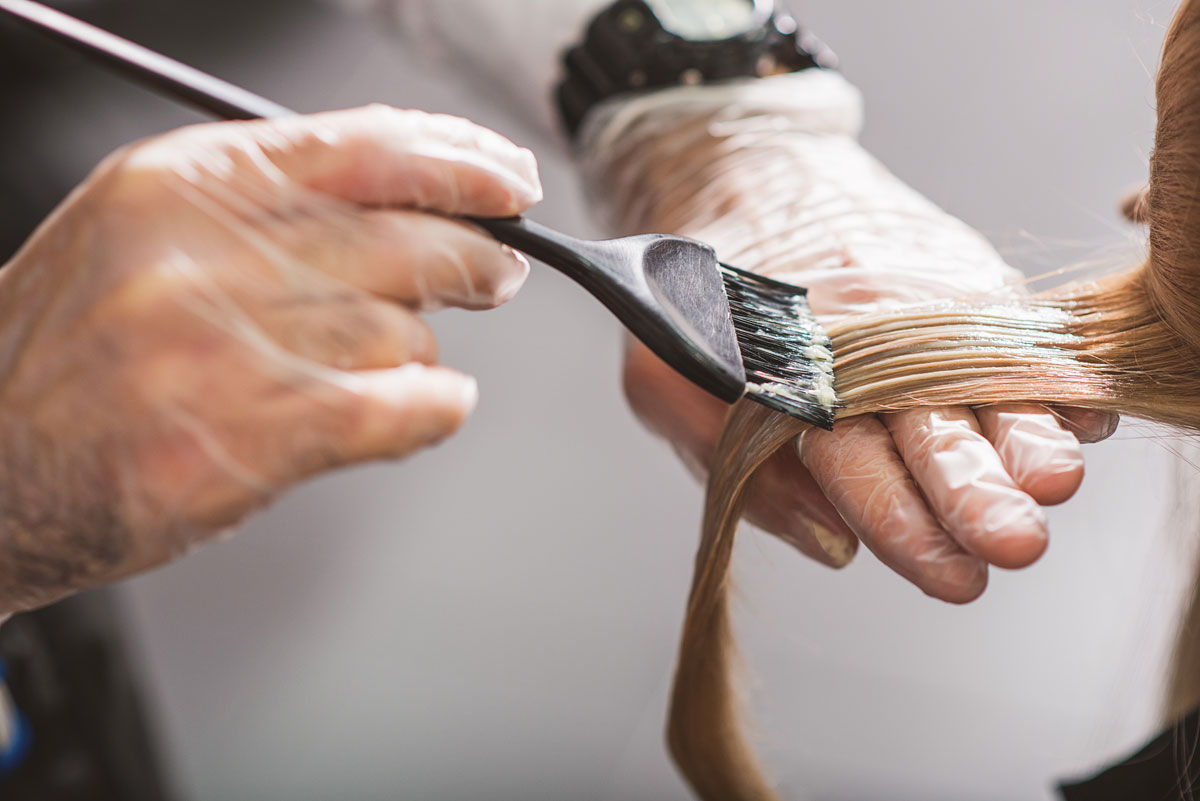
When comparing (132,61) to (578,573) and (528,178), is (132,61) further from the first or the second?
(578,573)

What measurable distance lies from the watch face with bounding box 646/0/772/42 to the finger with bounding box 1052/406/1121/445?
0.52 meters

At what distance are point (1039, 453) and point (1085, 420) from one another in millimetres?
64

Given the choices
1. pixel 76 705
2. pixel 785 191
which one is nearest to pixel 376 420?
pixel 785 191

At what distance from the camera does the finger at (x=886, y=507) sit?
0.46m

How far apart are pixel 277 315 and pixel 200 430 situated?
0.06 metres

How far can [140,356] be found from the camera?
38 cm

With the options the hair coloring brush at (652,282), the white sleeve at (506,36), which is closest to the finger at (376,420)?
the hair coloring brush at (652,282)

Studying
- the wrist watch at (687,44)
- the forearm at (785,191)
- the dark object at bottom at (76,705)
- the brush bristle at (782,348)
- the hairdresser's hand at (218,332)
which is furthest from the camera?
the dark object at bottom at (76,705)

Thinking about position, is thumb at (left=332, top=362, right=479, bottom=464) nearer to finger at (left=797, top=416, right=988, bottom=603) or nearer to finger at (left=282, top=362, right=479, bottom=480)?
finger at (left=282, top=362, right=479, bottom=480)

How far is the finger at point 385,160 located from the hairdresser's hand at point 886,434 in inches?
10.5

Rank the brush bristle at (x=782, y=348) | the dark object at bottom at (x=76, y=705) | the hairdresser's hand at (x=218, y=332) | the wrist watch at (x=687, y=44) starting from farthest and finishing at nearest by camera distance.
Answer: the dark object at bottom at (x=76, y=705) → the wrist watch at (x=687, y=44) → the brush bristle at (x=782, y=348) → the hairdresser's hand at (x=218, y=332)

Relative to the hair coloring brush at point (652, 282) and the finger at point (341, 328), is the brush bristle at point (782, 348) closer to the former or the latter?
the hair coloring brush at point (652, 282)

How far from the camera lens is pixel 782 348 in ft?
1.72

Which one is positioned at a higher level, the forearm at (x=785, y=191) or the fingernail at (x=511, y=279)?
the fingernail at (x=511, y=279)
